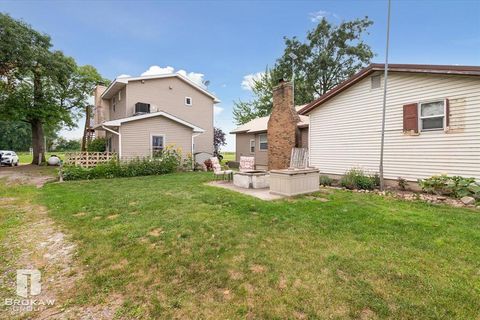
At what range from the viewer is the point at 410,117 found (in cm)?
821

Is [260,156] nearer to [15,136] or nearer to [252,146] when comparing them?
[252,146]

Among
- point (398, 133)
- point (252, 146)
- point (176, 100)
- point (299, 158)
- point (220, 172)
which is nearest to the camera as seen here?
point (398, 133)

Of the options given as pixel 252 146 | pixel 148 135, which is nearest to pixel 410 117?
pixel 252 146

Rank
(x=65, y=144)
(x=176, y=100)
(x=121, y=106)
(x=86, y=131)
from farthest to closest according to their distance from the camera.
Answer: (x=65, y=144) < (x=86, y=131) < (x=176, y=100) < (x=121, y=106)

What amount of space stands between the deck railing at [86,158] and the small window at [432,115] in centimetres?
1370

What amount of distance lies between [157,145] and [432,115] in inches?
508

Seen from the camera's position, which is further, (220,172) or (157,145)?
(157,145)

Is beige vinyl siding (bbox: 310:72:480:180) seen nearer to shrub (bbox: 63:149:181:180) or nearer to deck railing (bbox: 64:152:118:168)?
shrub (bbox: 63:149:181:180)

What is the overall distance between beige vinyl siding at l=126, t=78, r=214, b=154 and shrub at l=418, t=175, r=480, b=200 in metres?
15.7

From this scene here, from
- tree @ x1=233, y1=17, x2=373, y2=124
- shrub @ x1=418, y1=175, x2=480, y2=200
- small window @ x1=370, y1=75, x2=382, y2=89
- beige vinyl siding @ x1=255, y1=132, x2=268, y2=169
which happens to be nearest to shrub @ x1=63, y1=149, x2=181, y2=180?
beige vinyl siding @ x1=255, y1=132, x2=268, y2=169

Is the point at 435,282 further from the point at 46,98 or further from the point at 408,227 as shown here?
the point at 46,98

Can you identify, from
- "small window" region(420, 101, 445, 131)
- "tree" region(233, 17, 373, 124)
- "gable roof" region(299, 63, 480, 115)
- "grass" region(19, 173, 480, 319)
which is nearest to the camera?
"grass" region(19, 173, 480, 319)

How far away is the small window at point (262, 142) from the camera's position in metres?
17.7

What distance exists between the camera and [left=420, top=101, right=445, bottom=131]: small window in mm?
7632
